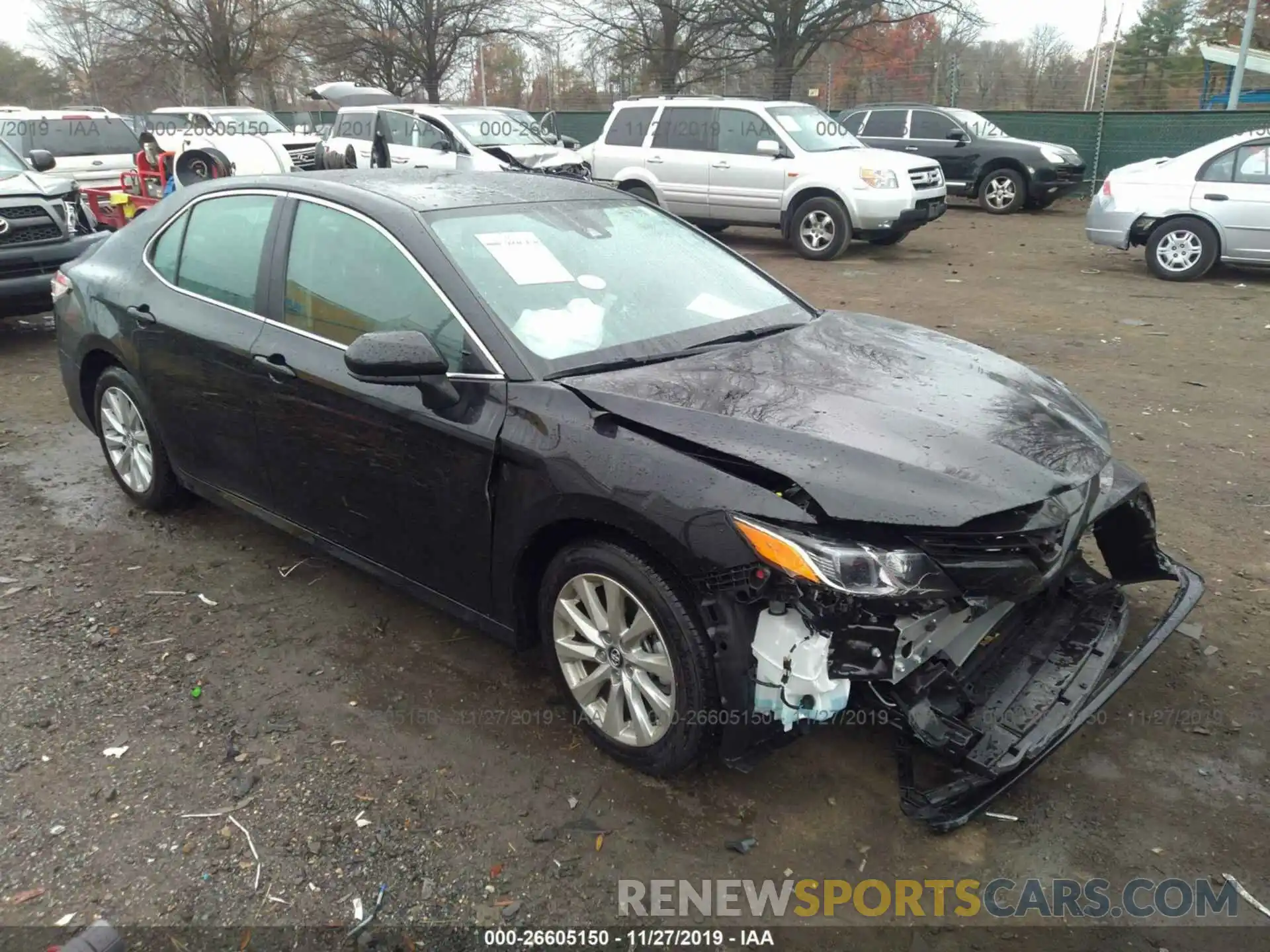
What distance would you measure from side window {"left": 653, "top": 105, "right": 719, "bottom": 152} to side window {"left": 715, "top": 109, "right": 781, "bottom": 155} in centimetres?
13

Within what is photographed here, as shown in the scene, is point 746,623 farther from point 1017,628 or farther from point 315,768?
point 315,768

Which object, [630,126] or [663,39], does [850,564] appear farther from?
[663,39]

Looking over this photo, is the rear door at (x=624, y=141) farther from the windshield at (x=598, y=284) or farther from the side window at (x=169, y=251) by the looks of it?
the windshield at (x=598, y=284)

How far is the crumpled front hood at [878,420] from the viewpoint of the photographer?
245cm

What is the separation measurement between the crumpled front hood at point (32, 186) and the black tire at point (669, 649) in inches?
303

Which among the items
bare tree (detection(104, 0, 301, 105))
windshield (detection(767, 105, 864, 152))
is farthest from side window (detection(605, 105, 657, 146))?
bare tree (detection(104, 0, 301, 105))

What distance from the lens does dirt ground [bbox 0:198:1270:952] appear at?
252 cm

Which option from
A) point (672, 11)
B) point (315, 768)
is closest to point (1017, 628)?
point (315, 768)

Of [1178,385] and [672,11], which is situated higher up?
[672,11]

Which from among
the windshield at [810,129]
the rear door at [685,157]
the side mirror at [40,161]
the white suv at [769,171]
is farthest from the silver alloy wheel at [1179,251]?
the side mirror at [40,161]

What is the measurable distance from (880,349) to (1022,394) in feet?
1.74

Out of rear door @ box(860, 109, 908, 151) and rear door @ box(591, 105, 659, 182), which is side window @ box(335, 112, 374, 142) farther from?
rear door @ box(860, 109, 908, 151)

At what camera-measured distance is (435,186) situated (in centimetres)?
369

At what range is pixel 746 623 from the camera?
98.1 inches
